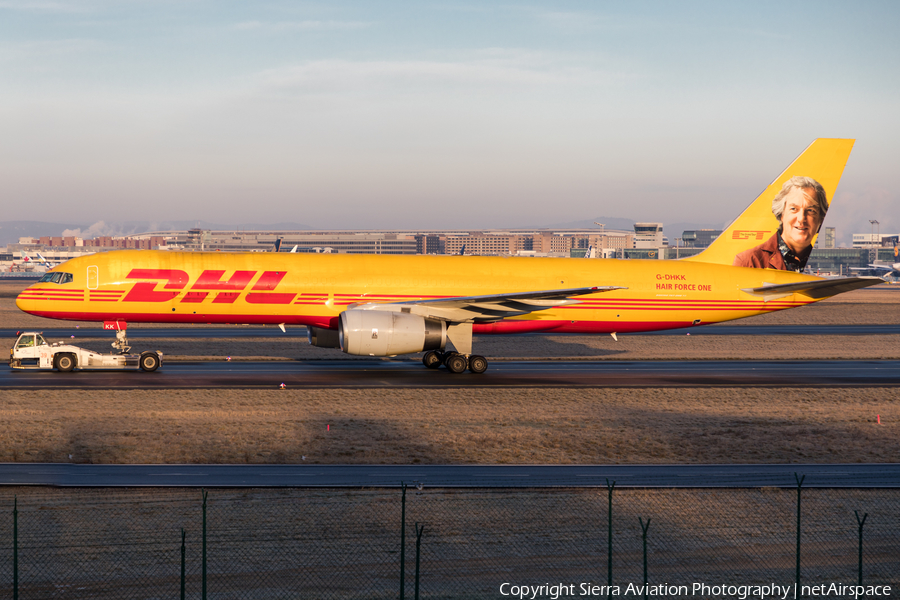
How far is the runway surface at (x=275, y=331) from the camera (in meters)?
58.5

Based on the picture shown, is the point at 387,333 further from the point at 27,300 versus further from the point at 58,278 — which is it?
the point at 27,300

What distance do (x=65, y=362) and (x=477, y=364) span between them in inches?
819

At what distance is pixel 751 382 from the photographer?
3900 cm

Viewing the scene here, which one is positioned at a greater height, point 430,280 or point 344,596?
point 430,280

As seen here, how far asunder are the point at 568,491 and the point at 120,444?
13.8 meters

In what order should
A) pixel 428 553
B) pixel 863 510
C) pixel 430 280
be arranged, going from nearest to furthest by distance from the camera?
pixel 428 553 → pixel 863 510 → pixel 430 280

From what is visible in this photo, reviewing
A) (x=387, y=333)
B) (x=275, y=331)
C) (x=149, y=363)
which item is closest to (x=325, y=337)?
(x=387, y=333)

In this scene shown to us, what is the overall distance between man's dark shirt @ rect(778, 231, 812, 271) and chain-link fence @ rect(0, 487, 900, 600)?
2979cm

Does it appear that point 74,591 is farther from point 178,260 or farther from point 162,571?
point 178,260

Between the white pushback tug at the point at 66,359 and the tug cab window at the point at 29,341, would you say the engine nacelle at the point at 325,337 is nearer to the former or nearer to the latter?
the white pushback tug at the point at 66,359

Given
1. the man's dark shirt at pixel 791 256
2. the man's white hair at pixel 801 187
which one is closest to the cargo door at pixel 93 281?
the man's white hair at pixel 801 187

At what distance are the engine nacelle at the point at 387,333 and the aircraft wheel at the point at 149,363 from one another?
10.2 m

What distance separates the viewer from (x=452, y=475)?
21500 mm

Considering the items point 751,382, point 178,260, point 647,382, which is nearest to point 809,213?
point 751,382
